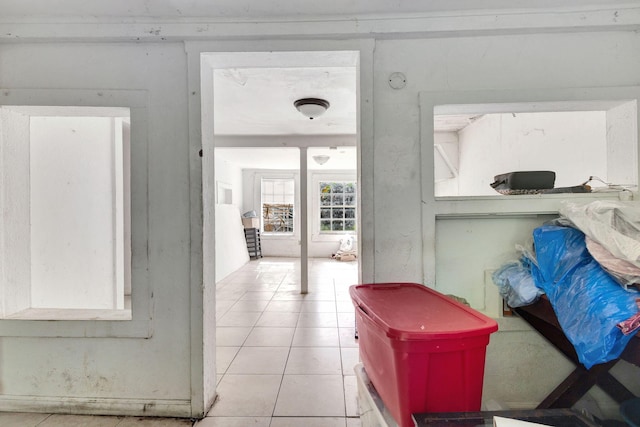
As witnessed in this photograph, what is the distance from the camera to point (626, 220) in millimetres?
1020

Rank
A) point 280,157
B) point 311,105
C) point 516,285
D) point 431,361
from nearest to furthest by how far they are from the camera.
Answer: point 431,361 < point 516,285 < point 311,105 < point 280,157

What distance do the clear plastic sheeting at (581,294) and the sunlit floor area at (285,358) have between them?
1163 mm

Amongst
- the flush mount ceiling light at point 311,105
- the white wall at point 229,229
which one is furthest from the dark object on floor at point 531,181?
the white wall at point 229,229

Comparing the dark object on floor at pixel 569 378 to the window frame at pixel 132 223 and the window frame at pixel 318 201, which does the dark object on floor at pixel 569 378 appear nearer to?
the window frame at pixel 132 223

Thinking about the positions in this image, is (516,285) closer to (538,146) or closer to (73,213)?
(538,146)

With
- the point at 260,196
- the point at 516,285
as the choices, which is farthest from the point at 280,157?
the point at 516,285

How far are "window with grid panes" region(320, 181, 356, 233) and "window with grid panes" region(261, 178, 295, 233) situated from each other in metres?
0.88

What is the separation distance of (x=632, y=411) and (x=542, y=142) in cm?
184

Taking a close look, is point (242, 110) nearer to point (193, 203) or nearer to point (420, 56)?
point (193, 203)

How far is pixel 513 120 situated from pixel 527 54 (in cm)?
132

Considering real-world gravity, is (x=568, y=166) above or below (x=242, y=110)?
below

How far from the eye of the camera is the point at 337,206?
7277 millimetres

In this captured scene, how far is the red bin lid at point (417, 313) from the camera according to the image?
2.65ft

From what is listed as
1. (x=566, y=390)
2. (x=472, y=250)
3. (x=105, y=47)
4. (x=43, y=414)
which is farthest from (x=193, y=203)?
(x=566, y=390)
